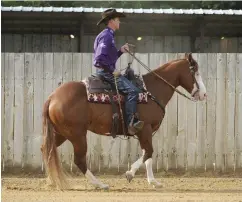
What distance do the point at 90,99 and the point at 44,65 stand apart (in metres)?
2.57

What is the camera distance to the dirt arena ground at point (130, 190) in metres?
7.22

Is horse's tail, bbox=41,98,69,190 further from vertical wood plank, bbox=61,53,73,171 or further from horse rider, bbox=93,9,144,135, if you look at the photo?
vertical wood plank, bbox=61,53,73,171

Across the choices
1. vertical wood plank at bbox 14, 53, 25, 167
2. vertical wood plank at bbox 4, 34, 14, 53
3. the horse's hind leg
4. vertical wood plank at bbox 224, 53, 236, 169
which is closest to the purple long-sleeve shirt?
the horse's hind leg

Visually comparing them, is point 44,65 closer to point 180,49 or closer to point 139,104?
point 139,104

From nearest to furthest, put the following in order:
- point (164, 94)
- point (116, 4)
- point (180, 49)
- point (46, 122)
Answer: point (46, 122), point (164, 94), point (180, 49), point (116, 4)

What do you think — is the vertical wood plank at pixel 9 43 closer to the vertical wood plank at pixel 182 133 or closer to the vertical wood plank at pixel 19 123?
the vertical wood plank at pixel 19 123

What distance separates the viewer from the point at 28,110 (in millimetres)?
10648

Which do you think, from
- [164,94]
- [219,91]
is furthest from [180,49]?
[164,94]

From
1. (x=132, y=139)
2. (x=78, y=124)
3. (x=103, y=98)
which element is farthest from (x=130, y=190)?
(x=132, y=139)

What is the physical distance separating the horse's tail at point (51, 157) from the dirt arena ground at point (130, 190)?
163mm

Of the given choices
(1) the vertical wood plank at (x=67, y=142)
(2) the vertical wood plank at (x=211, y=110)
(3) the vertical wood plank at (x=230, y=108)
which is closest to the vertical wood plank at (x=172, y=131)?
(2) the vertical wood plank at (x=211, y=110)

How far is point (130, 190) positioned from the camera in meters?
8.26

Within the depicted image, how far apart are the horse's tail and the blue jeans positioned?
99cm

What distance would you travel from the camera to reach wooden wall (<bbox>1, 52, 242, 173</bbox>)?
10.6 m
